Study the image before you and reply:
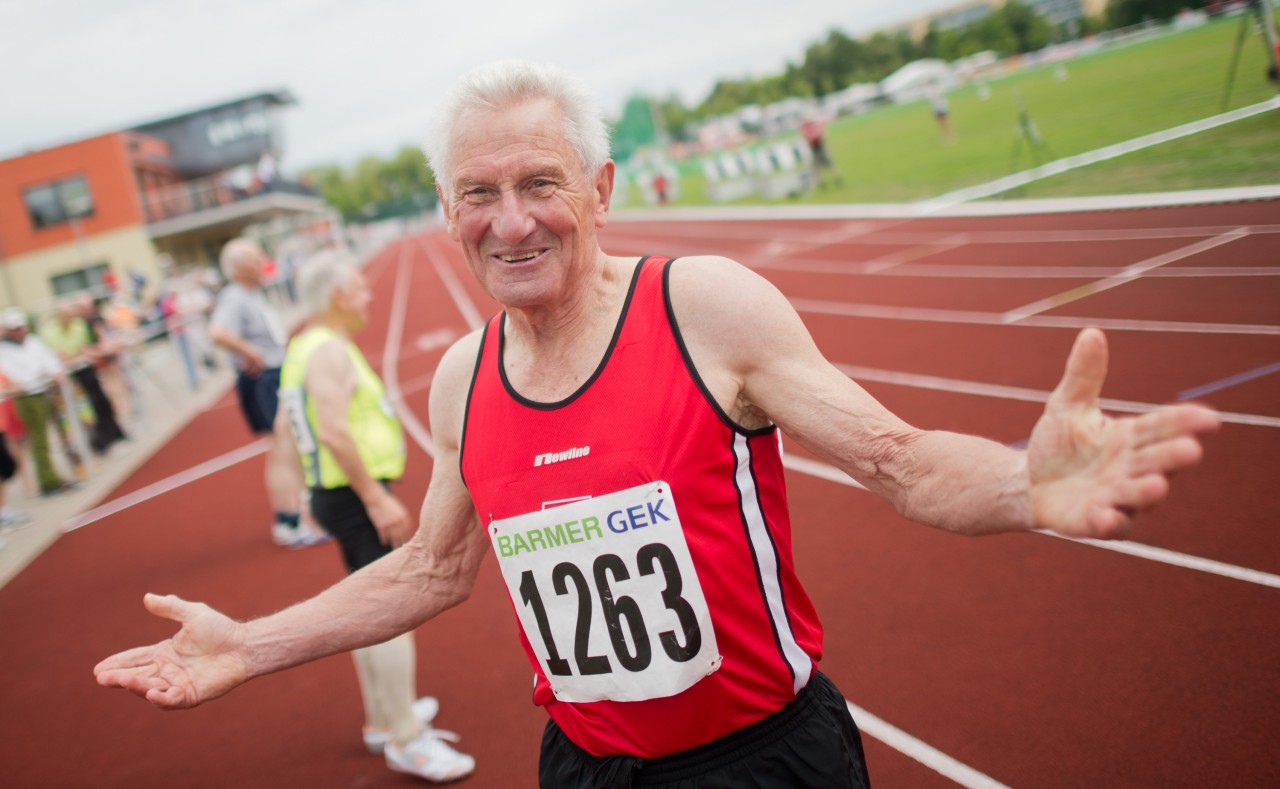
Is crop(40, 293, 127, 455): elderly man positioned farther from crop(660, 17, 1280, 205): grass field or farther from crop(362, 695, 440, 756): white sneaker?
crop(660, 17, 1280, 205): grass field

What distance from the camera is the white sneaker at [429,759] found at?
4008mm

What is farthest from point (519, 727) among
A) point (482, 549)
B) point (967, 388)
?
point (967, 388)

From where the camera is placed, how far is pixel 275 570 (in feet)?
23.2

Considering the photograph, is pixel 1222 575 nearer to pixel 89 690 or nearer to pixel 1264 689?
pixel 1264 689

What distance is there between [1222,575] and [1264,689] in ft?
3.18

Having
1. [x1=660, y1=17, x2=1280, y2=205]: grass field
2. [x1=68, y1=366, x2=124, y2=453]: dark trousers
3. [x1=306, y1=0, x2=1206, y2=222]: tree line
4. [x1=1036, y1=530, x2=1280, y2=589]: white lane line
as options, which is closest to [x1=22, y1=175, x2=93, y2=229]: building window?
[x1=306, y1=0, x2=1206, y2=222]: tree line

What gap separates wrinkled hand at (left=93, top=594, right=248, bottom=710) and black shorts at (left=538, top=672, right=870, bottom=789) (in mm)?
909

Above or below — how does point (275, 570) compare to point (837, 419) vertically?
below

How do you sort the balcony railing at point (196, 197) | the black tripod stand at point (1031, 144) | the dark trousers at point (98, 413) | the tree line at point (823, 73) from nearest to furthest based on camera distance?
the dark trousers at point (98, 413) → the black tripod stand at point (1031, 144) → the tree line at point (823, 73) → the balcony railing at point (196, 197)

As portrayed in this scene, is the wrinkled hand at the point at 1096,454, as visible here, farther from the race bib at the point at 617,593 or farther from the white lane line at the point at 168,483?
the white lane line at the point at 168,483

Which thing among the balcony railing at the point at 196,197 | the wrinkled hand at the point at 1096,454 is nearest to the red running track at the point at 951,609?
the wrinkled hand at the point at 1096,454

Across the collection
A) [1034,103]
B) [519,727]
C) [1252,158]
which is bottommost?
[519,727]

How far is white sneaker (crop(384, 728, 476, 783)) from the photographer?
4.01m

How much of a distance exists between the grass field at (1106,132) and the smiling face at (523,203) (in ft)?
47.4
